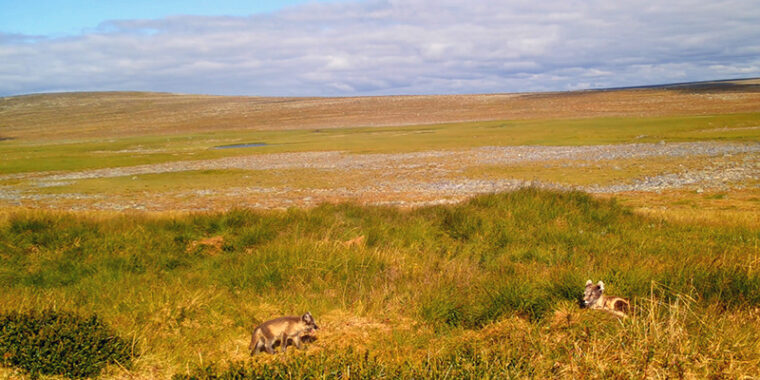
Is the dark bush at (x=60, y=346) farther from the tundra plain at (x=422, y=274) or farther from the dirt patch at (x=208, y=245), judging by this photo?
the dirt patch at (x=208, y=245)

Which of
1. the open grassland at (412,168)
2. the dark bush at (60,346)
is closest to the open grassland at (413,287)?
the dark bush at (60,346)

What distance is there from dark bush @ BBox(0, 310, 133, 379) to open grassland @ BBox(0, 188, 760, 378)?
18cm

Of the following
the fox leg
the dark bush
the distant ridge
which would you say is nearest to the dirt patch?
the dark bush

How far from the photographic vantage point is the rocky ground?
22.0 m

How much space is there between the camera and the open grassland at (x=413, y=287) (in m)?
4.61

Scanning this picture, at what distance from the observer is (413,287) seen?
23.9 feet

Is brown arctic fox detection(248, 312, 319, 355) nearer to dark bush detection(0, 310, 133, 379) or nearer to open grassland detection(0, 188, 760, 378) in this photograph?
open grassland detection(0, 188, 760, 378)

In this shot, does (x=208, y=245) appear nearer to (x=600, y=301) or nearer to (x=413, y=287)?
(x=413, y=287)

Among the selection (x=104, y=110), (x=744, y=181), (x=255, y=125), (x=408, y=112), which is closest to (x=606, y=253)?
(x=744, y=181)

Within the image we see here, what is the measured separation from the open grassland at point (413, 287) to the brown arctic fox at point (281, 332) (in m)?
0.21

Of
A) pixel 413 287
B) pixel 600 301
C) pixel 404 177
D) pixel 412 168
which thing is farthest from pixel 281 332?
pixel 412 168

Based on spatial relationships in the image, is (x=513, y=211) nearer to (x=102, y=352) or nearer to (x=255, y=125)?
(x=102, y=352)

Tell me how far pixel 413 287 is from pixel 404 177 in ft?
70.9

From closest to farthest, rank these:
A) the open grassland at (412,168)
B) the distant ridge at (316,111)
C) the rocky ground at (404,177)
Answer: the rocky ground at (404,177)
the open grassland at (412,168)
the distant ridge at (316,111)
